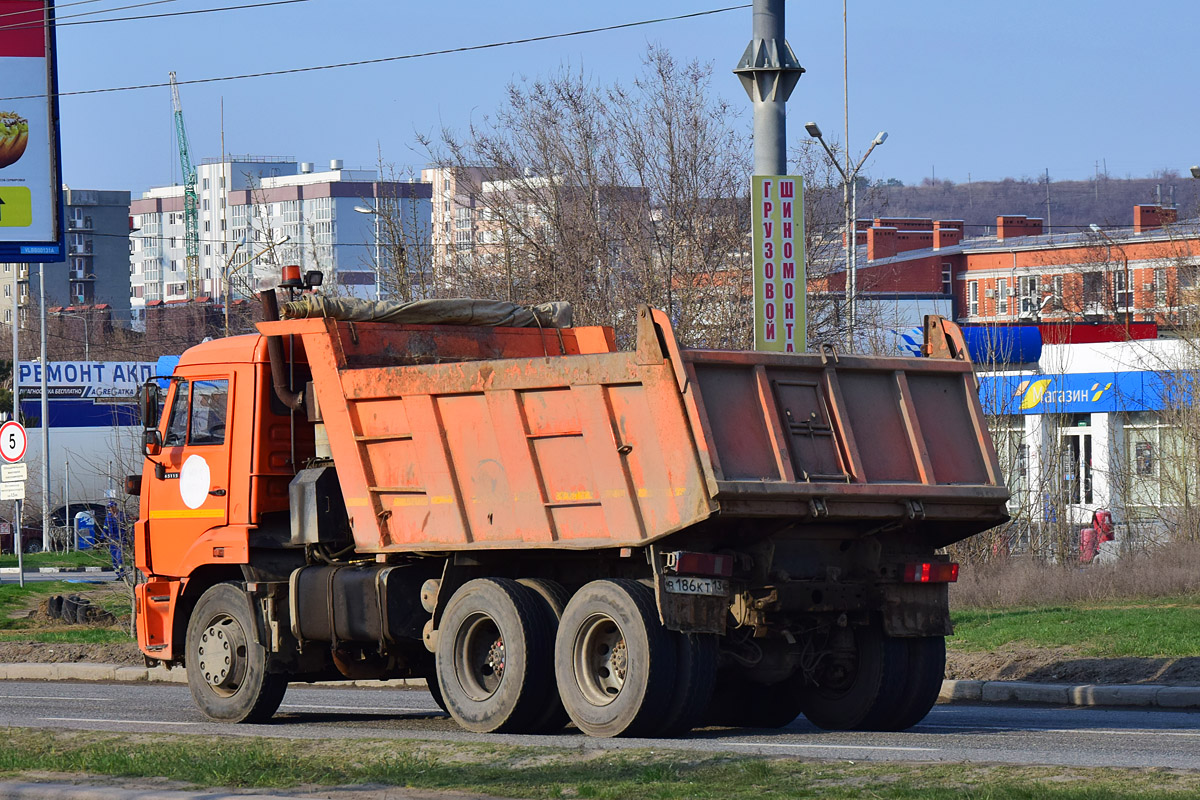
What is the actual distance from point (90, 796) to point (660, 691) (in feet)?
12.3

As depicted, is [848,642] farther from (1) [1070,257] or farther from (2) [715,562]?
(1) [1070,257]

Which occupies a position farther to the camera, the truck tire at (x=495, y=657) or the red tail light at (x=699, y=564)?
the truck tire at (x=495, y=657)

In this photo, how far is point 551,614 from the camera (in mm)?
11398

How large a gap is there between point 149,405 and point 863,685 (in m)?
6.36

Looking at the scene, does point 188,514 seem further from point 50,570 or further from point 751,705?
point 50,570

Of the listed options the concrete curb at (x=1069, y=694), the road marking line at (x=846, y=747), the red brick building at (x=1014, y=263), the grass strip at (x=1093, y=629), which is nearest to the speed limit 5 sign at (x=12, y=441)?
the grass strip at (x=1093, y=629)

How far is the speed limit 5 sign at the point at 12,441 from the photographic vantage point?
27500 mm

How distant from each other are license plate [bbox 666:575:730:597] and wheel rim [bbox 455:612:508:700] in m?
1.63

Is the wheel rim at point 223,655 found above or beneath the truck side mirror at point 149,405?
beneath

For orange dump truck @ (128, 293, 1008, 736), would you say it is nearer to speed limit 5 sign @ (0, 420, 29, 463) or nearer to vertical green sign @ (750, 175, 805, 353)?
vertical green sign @ (750, 175, 805, 353)

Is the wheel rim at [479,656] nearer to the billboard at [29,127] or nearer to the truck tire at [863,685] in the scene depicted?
the truck tire at [863,685]

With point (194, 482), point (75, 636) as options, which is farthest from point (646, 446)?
point (75, 636)

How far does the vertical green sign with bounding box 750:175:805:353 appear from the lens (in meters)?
14.5

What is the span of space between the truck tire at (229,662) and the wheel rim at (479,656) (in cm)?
210
